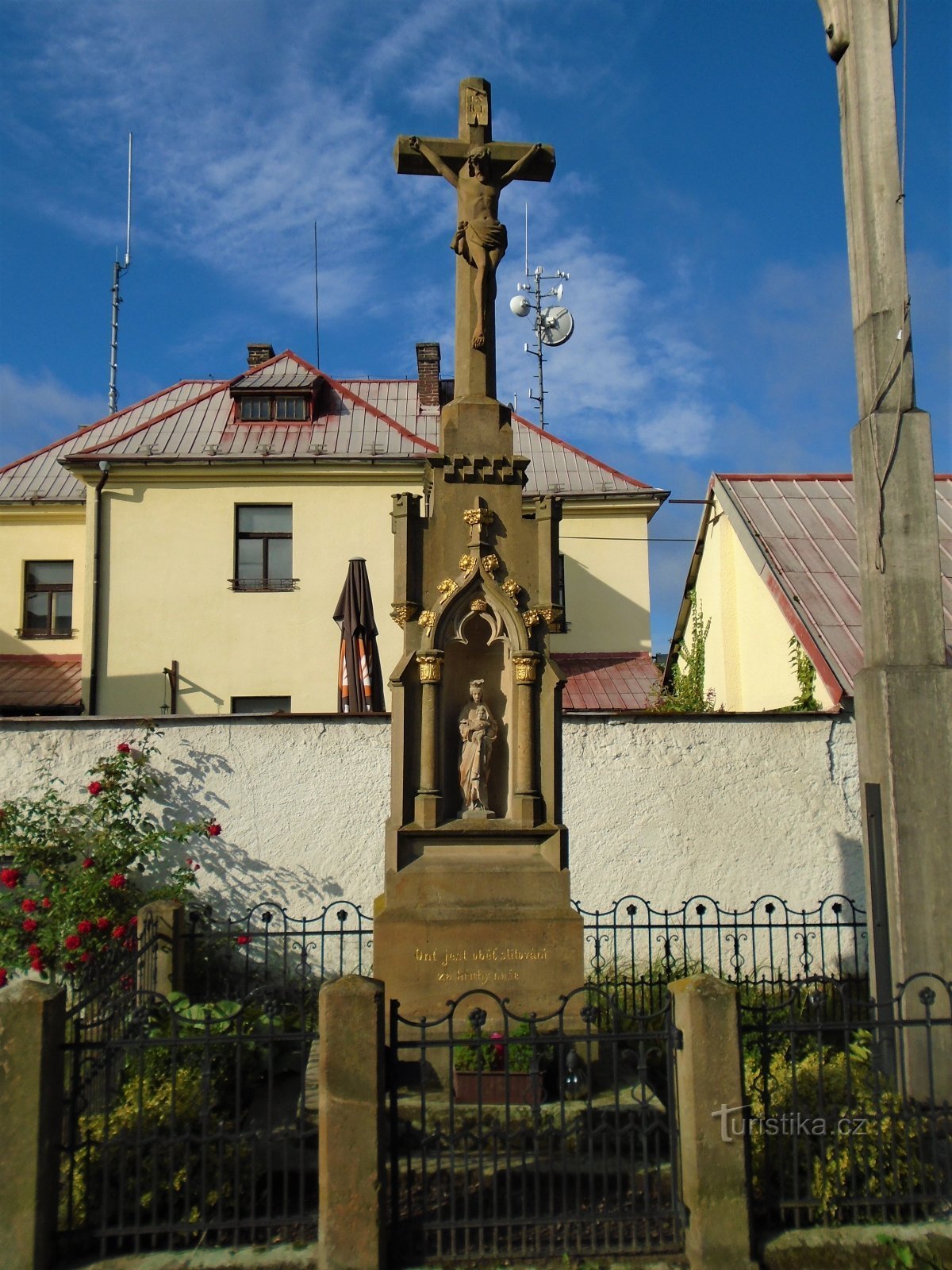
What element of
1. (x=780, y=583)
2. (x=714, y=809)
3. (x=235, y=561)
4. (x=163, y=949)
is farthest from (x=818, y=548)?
(x=235, y=561)

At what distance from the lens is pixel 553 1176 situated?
4.95 m

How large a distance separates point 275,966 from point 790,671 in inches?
253

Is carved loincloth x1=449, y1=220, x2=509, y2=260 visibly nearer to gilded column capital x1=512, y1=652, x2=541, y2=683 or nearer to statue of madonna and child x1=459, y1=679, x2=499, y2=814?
gilded column capital x1=512, y1=652, x2=541, y2=683

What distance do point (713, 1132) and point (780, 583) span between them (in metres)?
8.01

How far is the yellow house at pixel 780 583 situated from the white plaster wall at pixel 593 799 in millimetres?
1059

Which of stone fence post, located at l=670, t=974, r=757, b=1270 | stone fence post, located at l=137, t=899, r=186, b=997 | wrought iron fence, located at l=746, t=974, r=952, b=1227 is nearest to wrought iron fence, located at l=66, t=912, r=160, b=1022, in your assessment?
stone fence post, located at l=137, t=899, r=186, b=997

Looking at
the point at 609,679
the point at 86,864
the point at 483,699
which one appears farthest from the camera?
the point at 609,679

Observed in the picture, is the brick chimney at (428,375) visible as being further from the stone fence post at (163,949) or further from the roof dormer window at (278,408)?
the stone fence post at (163,949)

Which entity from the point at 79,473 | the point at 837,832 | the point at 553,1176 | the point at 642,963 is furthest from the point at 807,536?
the point at 79,473

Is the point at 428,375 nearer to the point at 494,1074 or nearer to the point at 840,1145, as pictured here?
the point at 494,1074

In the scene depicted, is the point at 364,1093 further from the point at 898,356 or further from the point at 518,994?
the point at 898,356

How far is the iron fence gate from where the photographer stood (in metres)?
4.50

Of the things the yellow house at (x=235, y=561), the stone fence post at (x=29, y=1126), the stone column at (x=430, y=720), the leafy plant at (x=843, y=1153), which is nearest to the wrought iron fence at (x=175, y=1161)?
the stone fence post at (x=29, y=1126)

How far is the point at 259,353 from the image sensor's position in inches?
993
